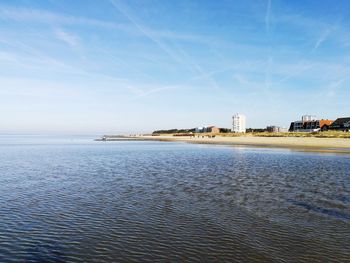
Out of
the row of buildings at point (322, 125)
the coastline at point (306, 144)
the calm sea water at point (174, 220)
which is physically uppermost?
the row of buildings at point (322, 125)

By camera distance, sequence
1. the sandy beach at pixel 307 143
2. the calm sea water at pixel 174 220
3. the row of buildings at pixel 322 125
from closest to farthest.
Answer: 1. the calm sea water at pixel 174 220
2. the sandy beach at pixel 307 143
3. the row of buildings at pixel 322 125

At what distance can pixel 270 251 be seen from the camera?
8531 millimetres

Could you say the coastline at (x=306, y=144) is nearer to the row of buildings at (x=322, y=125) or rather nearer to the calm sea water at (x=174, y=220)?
the calm sea water at (x=174, y=220)

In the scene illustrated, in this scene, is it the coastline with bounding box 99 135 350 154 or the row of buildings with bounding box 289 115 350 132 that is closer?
the coastline with bounding box 99 135 350 154

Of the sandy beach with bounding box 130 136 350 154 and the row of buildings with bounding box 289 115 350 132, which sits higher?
the row of buildings with bounding box 289 115 350 132

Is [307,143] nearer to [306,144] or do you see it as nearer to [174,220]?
[306,144]

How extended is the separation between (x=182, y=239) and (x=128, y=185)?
9.48 m

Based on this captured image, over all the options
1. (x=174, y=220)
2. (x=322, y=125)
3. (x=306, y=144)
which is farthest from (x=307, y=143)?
(x=322, y=125)

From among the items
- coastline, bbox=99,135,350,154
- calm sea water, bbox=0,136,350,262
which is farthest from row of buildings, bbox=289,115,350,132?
calm sea water, bbox=0,136,350,262

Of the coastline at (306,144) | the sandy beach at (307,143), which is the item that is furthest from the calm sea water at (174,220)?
the sandy beach at (307,143)

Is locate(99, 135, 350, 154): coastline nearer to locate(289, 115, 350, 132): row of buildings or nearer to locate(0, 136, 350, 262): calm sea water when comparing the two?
locate(0, 136, 350, 262): calm sea water

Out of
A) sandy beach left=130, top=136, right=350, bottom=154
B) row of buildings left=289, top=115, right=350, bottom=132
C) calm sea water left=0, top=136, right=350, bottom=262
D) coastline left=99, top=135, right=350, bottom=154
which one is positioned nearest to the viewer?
calm sea water left=0, top=136, right=350, bottom=262

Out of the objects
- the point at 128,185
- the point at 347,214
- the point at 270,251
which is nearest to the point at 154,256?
the point at 270,251

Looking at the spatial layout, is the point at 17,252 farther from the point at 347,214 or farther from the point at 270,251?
the point at 347,214
